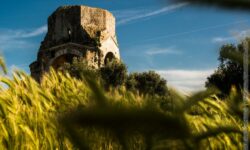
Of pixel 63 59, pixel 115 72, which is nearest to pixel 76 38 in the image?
pixel 63 59

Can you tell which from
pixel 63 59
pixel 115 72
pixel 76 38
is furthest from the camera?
pixel 63 59

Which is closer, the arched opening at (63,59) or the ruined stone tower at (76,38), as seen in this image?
the ruined stone tower at (76,38)

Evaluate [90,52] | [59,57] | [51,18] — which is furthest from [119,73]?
[51,18]

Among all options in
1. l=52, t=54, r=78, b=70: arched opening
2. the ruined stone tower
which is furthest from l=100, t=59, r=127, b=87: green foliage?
l=52, t=54, r=78, b=70: arched opening

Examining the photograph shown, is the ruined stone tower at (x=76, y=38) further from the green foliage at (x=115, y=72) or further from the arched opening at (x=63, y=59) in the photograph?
the green foliage at (x=115, y=72)

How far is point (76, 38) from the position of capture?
3241 cm

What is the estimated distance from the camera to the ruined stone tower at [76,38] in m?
31.4

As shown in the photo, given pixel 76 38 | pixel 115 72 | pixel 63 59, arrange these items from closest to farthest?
pixel 115 72, pixel 76 38, pixel 63 59

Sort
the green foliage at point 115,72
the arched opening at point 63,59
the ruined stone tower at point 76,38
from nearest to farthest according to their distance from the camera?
the green foliage at point 115,72 < the ruined stone tower at point 76,38 < the arched opening at point 63,59

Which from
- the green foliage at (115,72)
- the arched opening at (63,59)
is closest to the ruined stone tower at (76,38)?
the arched opening at (63,59)

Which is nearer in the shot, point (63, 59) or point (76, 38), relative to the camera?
point (76, 38)

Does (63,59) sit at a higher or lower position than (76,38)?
lower

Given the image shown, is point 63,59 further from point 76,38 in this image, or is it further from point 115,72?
point 115,72

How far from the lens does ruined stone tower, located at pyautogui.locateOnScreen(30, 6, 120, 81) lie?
31438mm
